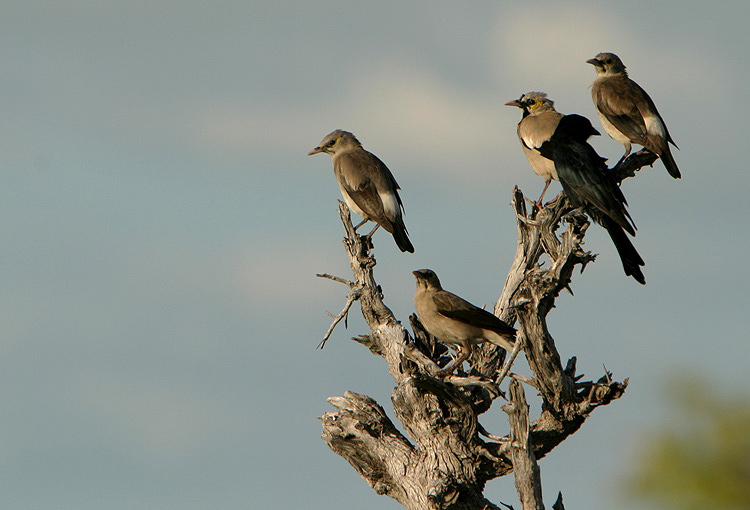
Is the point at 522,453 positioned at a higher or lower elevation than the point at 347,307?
lower

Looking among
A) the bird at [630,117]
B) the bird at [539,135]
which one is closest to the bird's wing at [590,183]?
the bird at [539,135]

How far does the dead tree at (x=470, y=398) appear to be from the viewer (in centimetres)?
1205

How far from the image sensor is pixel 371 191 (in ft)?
55.5

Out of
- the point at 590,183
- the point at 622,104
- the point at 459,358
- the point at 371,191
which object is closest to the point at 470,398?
the point at 459,358

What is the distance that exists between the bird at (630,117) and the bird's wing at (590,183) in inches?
81.4

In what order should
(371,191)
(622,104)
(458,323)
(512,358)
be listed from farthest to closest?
(371,191)
(622,104)
(458,323)
(512,358)

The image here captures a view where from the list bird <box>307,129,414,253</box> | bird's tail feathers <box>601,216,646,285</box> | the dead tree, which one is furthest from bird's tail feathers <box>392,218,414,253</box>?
bird's tail feathers <box>601,216,646,285</box>

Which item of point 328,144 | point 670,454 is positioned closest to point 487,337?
point 670,454

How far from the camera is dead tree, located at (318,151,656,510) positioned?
39.5 feet

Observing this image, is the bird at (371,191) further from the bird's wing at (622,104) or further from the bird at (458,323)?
the bird's wing at (622,104)

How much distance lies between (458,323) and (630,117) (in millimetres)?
4526

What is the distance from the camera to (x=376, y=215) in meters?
16.6

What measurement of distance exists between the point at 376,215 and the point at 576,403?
5012 mm

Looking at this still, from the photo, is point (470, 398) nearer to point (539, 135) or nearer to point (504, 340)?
point (504, 340)
